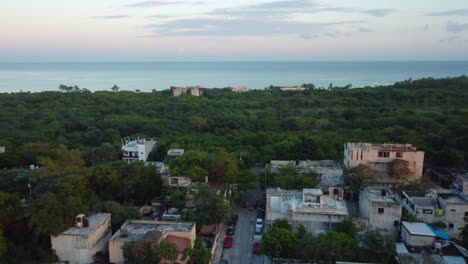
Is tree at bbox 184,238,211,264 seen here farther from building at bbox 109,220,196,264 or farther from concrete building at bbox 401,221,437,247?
concrete building at bbox 401,221,437,247

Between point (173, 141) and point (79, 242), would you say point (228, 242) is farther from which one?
point (173, 141)

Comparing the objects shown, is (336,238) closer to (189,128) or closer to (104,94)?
(189,128)

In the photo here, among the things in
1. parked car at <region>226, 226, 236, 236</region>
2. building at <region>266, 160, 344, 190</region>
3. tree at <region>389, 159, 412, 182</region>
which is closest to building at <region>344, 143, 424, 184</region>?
tree at <region>389, 159, 412, 182</region>

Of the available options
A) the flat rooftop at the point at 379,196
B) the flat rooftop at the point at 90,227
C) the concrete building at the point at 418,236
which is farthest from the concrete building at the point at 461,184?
the flat rooftop at the point at 90,227

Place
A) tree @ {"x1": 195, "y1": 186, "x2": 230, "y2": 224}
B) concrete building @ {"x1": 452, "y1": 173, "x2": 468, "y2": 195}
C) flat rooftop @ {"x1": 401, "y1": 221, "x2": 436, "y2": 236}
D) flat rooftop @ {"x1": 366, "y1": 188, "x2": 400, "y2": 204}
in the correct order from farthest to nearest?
concrete building @ {"x1": 452, "y1": 173, "x2": 468, "y2": 195}, tree @ {"x1": 195, "y1": 186, "x2": 230, "y2": 224}, flat rooftop @ {"x1": 366, "y1": 188, "x2": 400, "y2": 204}, flat rooftop @ {"x1": 401, "y1": 221, "x2": 436, "y2": 236}

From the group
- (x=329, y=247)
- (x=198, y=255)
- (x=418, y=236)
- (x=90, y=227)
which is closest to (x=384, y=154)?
(x=418, y=236)

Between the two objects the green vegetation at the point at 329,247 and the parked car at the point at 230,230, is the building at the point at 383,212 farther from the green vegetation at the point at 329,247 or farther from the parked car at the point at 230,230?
the parked car at the point at 230,230
